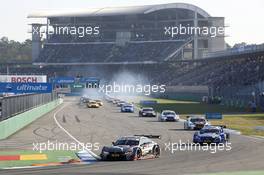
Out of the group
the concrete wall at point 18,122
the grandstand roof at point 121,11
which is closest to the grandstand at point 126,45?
the grandstand roof at point 121,11

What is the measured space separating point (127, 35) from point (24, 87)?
125005mm

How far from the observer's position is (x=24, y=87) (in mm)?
56750

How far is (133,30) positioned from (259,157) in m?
152

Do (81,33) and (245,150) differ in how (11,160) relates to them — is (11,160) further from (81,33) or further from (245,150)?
(81,33)

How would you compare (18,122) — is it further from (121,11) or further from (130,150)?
(121,11)

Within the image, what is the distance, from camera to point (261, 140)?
1608 inches

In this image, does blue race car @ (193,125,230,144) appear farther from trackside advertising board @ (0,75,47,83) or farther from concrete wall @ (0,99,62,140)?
trackside advertising board @ (0,75,47,83)

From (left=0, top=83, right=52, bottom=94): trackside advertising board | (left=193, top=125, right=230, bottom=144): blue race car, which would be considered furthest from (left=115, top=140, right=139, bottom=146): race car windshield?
(left=0, top=83, right=52, bottom=94): trackside advertising board

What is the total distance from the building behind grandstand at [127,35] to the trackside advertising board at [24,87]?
10502cm

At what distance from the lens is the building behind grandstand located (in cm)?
16988

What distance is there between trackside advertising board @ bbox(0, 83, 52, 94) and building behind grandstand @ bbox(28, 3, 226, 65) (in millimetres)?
105016

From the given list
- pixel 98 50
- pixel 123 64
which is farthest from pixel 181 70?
pixel 98 50

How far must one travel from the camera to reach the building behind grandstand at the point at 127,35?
169875mm

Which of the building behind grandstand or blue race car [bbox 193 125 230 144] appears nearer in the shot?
blue race car [bbox 193 125 230 144]
